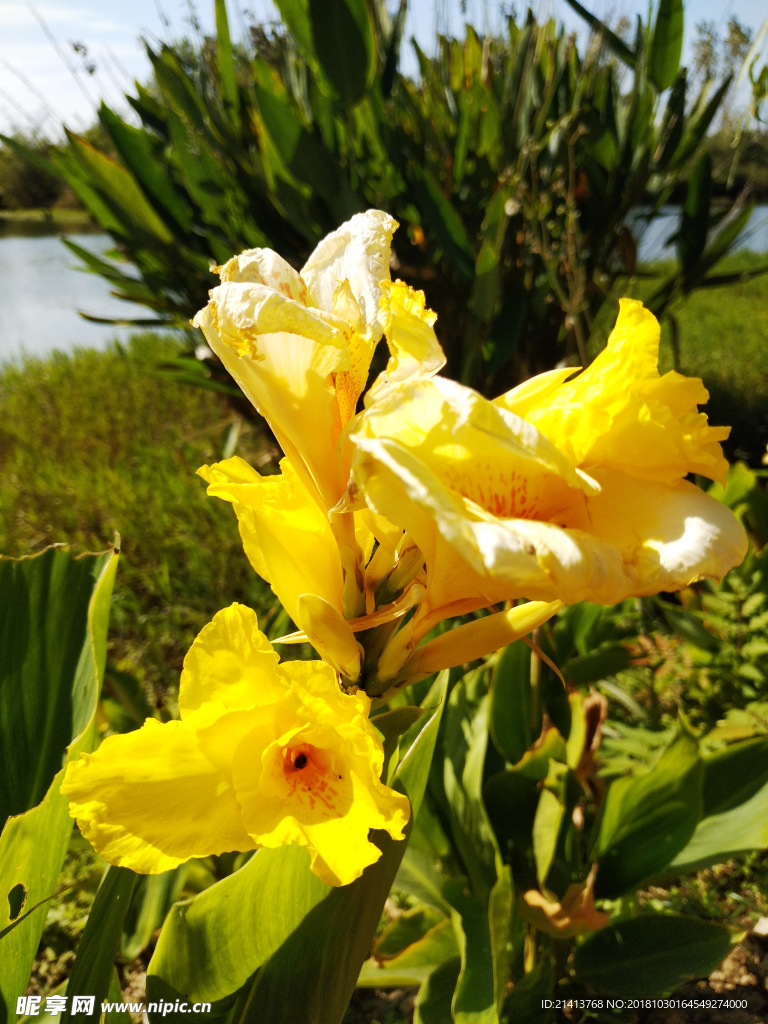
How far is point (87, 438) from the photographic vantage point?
10.9ft

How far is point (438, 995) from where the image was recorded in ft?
2.80

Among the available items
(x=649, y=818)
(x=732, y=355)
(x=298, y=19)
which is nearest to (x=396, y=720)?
(x=649, y=818)

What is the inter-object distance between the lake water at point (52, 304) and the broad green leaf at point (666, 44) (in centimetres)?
343

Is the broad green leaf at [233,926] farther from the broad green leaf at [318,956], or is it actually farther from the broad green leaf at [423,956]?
the broad green leaf at [423,956]

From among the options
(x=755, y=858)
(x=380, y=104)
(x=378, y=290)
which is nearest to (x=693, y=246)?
(x=380, y=104)

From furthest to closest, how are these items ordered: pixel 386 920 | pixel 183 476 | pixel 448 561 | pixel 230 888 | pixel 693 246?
pixel 183 476 → pixel 693 246 → pixel 386 920 → pixel 230 888 → pixel 448 561

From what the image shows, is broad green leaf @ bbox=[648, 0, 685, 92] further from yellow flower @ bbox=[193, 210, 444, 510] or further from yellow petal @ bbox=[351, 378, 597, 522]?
yellow petal @ bbox=[351, 378, 597, 522]

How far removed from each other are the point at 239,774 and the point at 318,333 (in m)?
0.27

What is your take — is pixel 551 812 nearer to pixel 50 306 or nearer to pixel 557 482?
pixel 557 482

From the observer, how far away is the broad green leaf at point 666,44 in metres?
1.57

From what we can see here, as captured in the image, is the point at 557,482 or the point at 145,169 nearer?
the point at 557,482

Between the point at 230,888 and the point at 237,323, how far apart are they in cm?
45

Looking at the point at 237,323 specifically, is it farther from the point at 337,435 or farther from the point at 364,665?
the point at 364,665

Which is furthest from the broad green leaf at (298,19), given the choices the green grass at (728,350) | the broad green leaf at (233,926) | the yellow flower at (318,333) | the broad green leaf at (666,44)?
the broad green leaf at (233,926)
